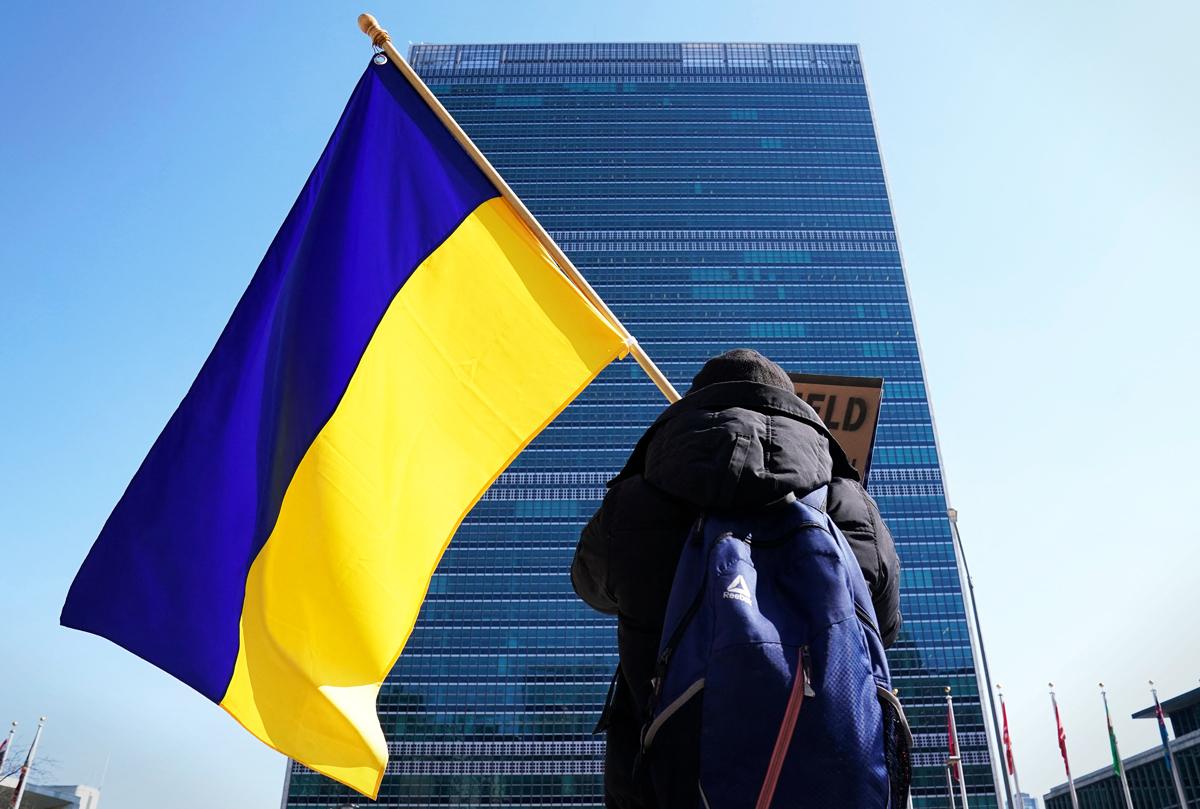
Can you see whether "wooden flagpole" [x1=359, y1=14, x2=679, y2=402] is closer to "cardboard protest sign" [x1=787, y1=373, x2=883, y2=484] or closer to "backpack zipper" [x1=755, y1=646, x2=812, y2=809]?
"cardboard protest sign" [x1=787, y1=373, x2=883, y2=484]

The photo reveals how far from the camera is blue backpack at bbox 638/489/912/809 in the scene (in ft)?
6.09

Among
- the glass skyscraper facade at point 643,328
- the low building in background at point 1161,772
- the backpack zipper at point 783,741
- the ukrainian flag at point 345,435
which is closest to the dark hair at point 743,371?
the backpack zipper at point 783,741

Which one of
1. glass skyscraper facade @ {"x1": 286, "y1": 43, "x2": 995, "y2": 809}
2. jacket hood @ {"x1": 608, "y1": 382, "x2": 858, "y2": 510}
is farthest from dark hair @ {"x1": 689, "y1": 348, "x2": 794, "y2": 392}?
glass skyscraper facade @ {"x1": 286, "y1": 43, "x2": 995, "y2": 809}

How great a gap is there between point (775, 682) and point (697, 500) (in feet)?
1.72

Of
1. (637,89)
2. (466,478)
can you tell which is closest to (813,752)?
(466,478)

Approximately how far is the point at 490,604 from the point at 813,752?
7942 cm

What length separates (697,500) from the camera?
2.30 metres

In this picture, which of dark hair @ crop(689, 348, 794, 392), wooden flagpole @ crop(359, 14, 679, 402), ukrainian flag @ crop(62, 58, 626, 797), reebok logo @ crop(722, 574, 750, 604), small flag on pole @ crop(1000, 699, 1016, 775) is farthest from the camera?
small flag on pole @ crop(1000, 699, 1016, 775)

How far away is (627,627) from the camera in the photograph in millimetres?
2467

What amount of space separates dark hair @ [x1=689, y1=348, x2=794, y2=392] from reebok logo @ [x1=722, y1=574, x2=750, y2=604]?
2.47 feet

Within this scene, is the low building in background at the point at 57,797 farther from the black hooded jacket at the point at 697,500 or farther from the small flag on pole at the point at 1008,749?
the black hooded jacket at the point at 697,500

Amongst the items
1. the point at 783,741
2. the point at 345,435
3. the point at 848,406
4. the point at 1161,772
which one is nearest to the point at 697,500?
the point at 783,741

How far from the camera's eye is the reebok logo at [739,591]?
2.01 meters

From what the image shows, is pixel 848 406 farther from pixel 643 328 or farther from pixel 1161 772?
pixel 643 328
